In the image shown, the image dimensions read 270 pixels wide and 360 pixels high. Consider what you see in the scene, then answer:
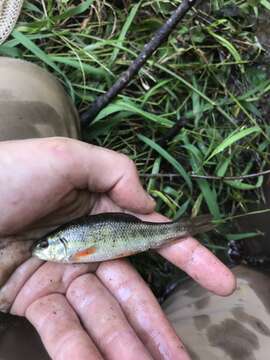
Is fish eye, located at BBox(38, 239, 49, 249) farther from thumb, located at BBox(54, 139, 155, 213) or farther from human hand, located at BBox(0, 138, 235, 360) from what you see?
thumb, located at BBox(54, 139, 155, 213)

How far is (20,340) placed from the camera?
2.29 meters

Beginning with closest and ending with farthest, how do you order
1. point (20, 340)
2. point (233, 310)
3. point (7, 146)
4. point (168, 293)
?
point (7, 146) → point (20, 340) → point (233, 310) → point (168, 293)

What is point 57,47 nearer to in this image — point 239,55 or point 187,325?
point 239,55

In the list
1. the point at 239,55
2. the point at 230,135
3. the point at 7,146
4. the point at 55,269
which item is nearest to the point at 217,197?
the point at 230,135

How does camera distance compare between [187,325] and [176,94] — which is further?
[176,94]

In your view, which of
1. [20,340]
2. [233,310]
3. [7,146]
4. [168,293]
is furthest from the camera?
[168,293]

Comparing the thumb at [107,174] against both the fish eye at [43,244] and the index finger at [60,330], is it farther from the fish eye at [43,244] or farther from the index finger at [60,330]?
the index finger at [60,330]

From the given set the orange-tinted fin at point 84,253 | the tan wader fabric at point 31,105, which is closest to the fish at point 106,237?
the orange-tinted fin at point 84,253

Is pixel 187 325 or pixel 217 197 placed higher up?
pixel 217 197

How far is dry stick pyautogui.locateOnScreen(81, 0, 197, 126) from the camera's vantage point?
105 inches

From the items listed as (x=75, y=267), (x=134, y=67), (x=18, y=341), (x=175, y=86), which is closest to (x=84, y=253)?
(x=75, y=267)

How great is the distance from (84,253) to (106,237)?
12cm

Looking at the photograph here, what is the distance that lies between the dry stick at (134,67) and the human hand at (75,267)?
72 cm

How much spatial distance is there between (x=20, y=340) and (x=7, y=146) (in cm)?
88
